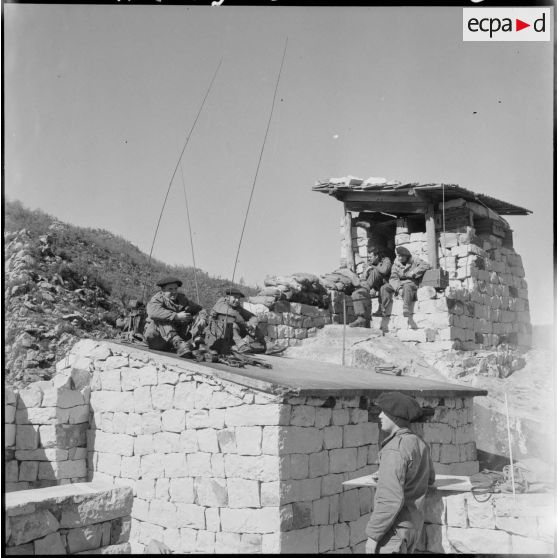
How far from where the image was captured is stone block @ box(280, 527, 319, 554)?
6.44 meters

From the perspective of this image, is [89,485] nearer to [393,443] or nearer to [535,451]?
[393,443]

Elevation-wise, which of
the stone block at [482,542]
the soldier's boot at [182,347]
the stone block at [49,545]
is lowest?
the stone block at [49,545]

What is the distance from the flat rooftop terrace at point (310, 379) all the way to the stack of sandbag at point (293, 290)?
3104mm

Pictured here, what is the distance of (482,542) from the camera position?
14.9 ft

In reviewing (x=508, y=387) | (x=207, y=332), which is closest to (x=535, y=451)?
(x=508, y=387)

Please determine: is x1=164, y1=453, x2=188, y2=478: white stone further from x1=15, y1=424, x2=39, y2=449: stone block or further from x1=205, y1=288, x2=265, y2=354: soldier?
x1=205, y1=288, x2=265, y2=354: soldier

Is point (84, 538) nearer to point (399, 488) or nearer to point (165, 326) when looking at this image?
point (399, 488)

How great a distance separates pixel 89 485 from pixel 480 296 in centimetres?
1104

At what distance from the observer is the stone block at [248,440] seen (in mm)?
6684

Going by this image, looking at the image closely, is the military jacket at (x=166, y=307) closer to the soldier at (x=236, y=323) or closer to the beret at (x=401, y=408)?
the soldier at (x=236, y=323)

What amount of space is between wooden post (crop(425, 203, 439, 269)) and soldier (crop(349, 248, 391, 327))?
104cm

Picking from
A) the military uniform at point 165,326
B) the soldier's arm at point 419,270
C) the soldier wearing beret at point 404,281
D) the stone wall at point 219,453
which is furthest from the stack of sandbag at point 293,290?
the stone wall at point 219,453

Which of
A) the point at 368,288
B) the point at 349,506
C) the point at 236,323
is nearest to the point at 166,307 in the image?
the point at 236,323

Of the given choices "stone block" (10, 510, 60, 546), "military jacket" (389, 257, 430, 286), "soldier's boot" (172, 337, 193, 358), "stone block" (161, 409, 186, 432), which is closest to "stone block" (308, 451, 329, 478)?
"stone block" (161, 409, 186, 432)
